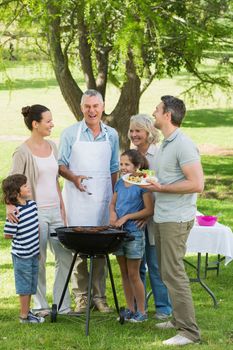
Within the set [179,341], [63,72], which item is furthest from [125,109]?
[179,341]

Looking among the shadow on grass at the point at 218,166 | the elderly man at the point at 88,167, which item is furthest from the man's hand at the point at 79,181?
the shadow on grass at the point at 218,166

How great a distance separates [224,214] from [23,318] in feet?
28.2

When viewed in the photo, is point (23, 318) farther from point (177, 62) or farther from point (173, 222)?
point (177, 62)

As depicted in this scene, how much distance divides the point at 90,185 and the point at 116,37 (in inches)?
210

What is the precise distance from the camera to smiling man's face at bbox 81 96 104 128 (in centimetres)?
770

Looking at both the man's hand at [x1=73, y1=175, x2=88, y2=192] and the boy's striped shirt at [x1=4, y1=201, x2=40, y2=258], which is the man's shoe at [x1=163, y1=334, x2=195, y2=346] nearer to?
the boy's striped shirt at [x1=4, y1=201, x2=40, y2=258]

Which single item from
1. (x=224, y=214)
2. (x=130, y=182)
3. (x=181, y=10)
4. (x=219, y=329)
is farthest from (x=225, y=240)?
(x=181, y=10)

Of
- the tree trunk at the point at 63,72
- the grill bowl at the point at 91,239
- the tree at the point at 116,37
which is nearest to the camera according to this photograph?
the grill bowl at the point at 91,239

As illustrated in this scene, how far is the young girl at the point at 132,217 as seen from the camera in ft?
24.6

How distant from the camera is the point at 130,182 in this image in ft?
22.9

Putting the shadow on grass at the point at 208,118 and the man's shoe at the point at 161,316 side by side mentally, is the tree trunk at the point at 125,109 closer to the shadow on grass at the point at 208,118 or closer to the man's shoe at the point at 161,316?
the man's shoe at the point at 161,316

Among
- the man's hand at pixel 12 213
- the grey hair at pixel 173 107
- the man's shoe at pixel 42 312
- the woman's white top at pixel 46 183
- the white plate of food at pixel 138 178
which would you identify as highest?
the grey hair at pixel 173 107

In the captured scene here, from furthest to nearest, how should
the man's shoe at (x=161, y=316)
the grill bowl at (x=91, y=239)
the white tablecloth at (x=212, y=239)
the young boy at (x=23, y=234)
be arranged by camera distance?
1. the white tablecloth at (x=212, y=239)
2. the man's shoe at (x=161, y=316)
3. the young boy at (x=23, y=234)
4. the grill bowl at (x=91, y=239)

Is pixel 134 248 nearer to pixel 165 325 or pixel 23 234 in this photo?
pixel 165 325
